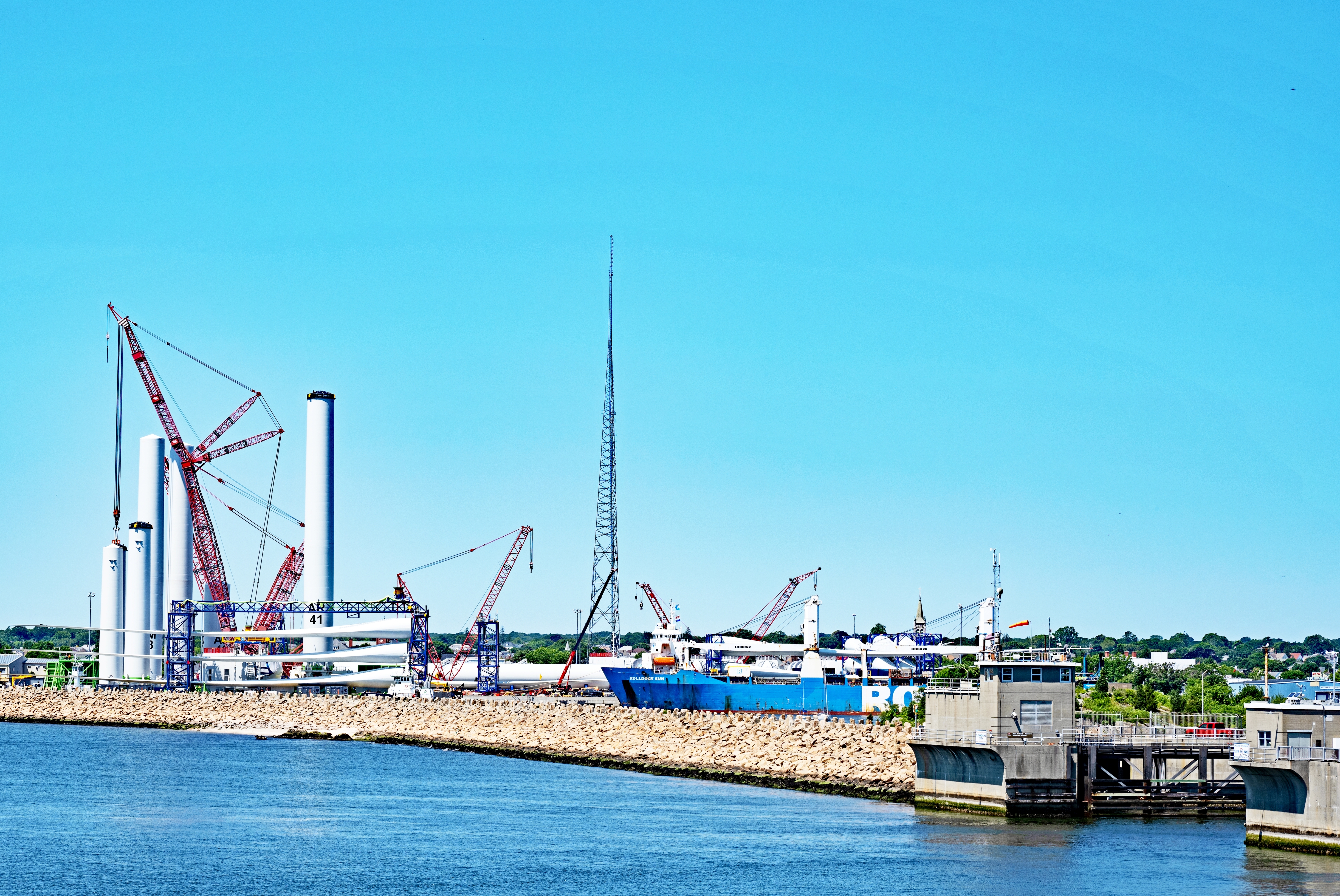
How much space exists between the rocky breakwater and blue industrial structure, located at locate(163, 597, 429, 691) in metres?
6.89

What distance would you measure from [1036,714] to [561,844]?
1857 cm

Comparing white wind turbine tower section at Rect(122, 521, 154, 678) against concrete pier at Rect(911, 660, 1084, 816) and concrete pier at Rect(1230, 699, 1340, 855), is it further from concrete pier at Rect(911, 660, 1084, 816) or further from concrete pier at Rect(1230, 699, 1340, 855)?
concrete pier at Rect(1230, 699, 1340, 855)

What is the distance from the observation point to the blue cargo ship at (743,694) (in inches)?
5133

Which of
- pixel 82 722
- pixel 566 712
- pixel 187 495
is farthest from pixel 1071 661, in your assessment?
pixel 187 495

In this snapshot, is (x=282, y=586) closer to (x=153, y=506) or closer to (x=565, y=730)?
(x=153, y=506)

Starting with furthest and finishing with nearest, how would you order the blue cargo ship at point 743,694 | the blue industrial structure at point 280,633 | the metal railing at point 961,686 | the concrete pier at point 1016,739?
the blue industrial structure at point 280,633
the blue cargo ship at point 743,694
the metal railing at point 961,686
the concrete pier at point 1016,739

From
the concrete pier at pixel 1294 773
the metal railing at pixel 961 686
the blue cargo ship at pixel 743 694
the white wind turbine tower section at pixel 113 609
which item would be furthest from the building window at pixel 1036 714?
the white wind turbine tower section at pixel 113 609

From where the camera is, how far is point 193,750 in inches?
Result: 4040

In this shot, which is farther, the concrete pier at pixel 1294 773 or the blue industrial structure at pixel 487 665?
the blue industrial structure at pixel 487 665

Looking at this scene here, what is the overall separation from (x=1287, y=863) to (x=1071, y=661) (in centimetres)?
1411

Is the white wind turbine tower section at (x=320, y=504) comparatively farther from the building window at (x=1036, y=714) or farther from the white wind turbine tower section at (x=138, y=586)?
the building window at (x=1036, y=714)

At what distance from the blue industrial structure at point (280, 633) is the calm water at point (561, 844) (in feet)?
270

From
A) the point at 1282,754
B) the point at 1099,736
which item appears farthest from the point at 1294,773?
the point at 1099,736

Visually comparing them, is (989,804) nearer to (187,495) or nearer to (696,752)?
(696,752)
